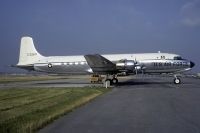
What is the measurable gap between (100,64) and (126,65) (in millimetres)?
3275

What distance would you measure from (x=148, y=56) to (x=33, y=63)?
15096 mm

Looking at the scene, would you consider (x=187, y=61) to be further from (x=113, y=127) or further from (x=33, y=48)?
(x=113, y=127)

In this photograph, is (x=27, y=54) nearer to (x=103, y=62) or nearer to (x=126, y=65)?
(x=103, y=62)

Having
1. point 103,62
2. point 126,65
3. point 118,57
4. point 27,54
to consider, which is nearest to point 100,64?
point 103,62

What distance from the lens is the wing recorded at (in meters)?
37.4

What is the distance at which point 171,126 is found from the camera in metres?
10.2

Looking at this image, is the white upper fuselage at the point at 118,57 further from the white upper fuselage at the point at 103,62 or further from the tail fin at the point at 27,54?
the tail fin at the point at 27,54

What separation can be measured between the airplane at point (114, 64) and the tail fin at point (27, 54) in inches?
13.7

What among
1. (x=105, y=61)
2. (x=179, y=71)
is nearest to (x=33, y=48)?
(x=105, y=61)

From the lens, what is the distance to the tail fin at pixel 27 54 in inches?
1715

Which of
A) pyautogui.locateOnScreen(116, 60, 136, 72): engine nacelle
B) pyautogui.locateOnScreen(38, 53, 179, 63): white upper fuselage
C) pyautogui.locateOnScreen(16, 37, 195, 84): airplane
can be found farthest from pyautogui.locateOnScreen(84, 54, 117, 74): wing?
pyautogui.locateOnScreen(38, 53, 179, 63): white upper fuselage

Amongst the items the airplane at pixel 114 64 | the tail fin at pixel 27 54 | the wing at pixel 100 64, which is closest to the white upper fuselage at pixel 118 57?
the airplane at pixel 114 64

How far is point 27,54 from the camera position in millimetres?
43906

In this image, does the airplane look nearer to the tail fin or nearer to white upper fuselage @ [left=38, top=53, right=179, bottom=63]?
white upper fuselage @ [left=38, top=53, right=179, bottom=63]
